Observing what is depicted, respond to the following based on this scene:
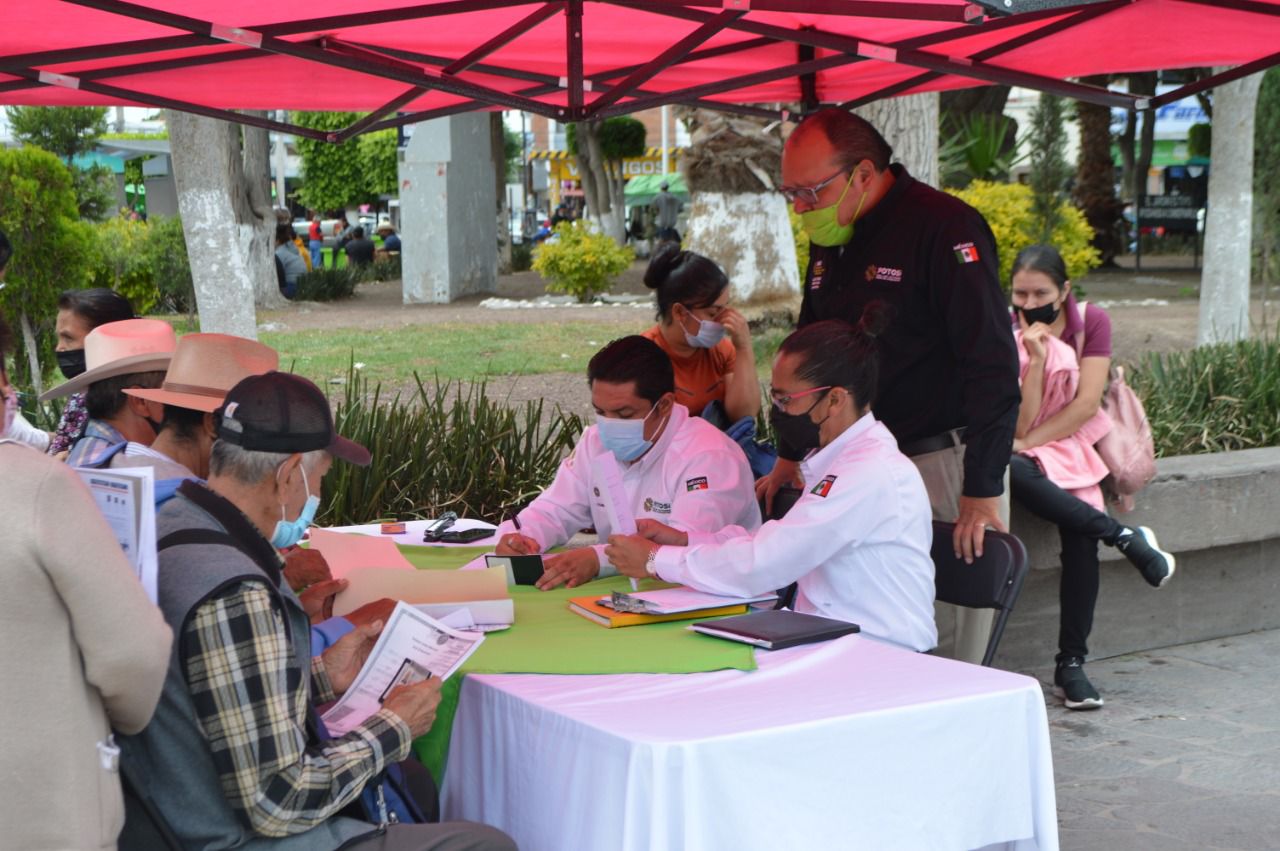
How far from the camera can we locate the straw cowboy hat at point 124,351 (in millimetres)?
3744

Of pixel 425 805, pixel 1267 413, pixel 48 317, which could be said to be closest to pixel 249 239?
pixel 48 317

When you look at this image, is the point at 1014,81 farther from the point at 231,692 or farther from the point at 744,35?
the point at 231,692

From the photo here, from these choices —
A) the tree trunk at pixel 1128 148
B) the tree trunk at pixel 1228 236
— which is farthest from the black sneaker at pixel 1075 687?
the tree trunk at pixel 1128 148

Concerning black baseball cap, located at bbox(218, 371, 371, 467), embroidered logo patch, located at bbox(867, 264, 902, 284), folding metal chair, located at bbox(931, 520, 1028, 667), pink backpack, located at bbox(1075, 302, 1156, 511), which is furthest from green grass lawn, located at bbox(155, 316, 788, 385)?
black baseball cap, located at bbox(218, 371, 371, 467)

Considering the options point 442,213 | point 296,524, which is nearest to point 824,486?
point 296,524

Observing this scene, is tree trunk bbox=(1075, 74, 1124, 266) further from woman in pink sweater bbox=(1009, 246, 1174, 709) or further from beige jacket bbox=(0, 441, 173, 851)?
beige jacket bbox=(0, 441, 173, 851)

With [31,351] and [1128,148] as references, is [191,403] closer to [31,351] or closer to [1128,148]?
[31,351]

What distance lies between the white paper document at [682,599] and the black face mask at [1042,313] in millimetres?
2328

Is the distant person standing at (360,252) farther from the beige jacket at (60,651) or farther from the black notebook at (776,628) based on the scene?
the beige jacket at (60,651)

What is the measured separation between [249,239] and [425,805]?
18.5 m

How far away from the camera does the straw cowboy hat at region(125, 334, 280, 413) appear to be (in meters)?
3.21

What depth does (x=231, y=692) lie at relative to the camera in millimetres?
2320
